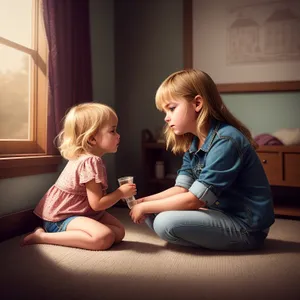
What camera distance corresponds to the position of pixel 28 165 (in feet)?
5.63

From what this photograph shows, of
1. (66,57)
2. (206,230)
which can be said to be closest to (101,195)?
(206,230)

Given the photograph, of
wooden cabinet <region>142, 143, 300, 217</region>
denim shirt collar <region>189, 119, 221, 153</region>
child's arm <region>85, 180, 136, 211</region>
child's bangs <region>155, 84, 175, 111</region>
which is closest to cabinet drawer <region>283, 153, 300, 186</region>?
wooden cabinet <region>142, 143, 300, 217</region>

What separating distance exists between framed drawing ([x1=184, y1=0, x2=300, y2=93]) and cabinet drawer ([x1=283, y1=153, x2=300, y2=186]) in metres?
0.64

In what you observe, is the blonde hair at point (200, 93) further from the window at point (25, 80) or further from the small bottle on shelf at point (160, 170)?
the small bottle on shelf at point (160, 170)

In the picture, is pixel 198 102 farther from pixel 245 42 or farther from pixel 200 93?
pixel 245 42

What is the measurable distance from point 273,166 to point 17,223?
158 centimetres

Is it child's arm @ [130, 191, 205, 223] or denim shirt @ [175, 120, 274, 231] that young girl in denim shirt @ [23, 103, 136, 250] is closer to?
child's arm @ [130, 191, 205, 223]

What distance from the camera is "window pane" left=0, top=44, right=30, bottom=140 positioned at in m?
1.90

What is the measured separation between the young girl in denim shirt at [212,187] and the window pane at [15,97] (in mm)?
974

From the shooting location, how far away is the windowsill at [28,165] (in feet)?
5.12

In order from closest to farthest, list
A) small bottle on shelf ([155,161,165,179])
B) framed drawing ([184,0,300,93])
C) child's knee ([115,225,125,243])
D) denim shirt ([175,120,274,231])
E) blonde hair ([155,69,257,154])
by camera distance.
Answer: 1. denim shirt ([175,120,274,231])
2. blonde hair ([155,69,257,154])
3. child's knee ([115,225,125,243])
4. framed drawing ([184,0,300,93])
5. small bottle on shelf ([155,161,165,179])

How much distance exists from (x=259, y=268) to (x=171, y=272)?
12.5 inches

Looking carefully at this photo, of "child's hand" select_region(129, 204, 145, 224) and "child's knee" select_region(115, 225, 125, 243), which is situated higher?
"child's hand" select_region(129, 204, 145, 224)

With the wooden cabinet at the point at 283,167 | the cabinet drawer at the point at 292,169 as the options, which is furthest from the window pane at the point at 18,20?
the cabinet drawer at the point at 292,169
